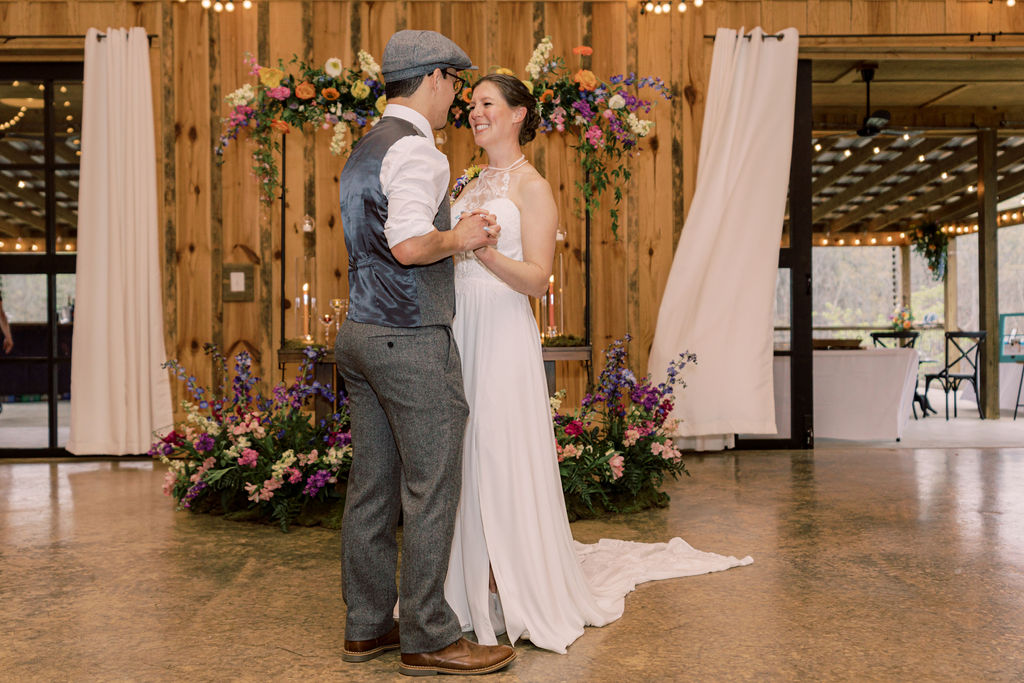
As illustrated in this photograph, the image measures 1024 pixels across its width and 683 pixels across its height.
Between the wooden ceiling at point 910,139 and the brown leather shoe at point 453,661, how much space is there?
5719 mm

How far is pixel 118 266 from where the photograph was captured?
5535 millimetres

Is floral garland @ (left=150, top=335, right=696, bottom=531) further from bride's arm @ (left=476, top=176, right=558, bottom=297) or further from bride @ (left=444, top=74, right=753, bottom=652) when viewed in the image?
bride's arm @ (left=476, top=176, right=558, bottom=297)

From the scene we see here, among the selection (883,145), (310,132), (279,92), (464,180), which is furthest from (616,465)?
(883,145)

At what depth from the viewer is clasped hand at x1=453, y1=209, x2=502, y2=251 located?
6.82 feet

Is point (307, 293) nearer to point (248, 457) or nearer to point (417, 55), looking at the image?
point (248, 457)

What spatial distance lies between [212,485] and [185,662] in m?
1.84

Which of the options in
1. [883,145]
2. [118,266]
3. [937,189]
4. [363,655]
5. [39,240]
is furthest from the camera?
[937,189]

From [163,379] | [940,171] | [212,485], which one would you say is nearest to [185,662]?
[212,485]

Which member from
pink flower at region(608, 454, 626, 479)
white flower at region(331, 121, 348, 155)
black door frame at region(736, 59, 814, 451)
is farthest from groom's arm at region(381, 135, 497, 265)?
black door frame at region(736, 59, 814, 451)

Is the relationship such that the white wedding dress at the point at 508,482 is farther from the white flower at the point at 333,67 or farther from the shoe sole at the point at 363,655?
the white flower at the point at 333,67

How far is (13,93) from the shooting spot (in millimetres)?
5859

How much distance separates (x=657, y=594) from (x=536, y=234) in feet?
4.11

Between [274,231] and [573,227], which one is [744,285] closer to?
[573,227]

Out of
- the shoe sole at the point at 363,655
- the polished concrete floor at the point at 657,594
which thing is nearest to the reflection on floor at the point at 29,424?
the polished concrete floor at the point at 657,594
